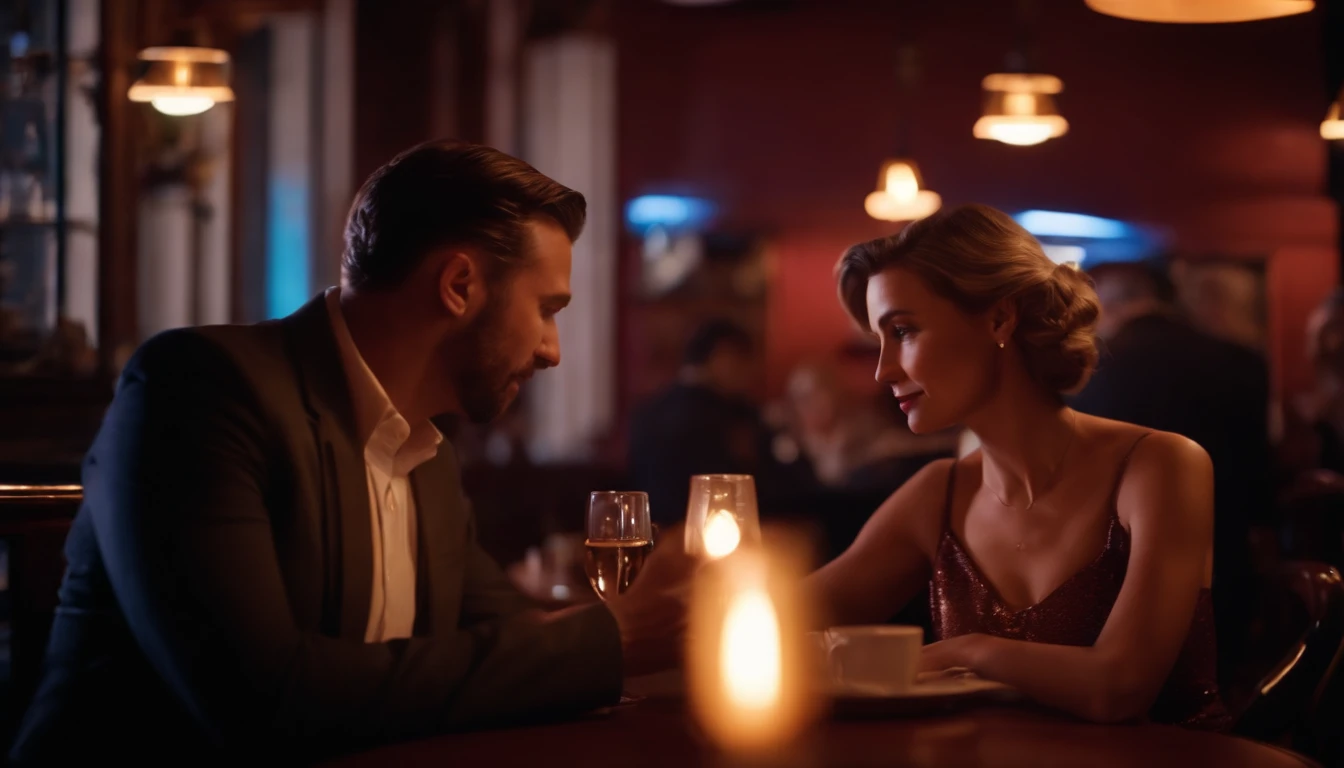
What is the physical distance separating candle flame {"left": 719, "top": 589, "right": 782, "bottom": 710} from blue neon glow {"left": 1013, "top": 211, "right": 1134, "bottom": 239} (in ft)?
24.6

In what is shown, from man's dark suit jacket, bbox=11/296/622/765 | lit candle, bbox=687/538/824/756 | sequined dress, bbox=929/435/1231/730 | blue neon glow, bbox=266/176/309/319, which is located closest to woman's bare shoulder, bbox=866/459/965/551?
sequined dress, bbox=929/435/1231/730

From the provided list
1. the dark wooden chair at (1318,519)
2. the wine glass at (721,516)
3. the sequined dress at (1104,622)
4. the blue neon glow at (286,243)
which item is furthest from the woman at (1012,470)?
the blue neon glow at (286,243)

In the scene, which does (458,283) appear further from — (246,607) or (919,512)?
(919,512)

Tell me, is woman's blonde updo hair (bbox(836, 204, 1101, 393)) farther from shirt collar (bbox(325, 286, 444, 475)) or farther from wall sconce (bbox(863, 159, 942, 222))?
wall sconce (bbox(863, 159, 942, 222))

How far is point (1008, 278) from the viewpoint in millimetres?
2107

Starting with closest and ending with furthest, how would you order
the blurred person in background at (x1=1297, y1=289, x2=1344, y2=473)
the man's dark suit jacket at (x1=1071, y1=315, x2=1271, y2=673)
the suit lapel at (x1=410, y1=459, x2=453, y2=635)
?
1. the suit lapel at (x1=410, y1=459, x2=453, y2=635)
2. the man's dark suit jacket at (x1=1071, y1=315, x2=1271, y2=673)
3. the blurred person in background at (x1=1297, y1=289, x2=1344, y2=473)

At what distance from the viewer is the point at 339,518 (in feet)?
5.37

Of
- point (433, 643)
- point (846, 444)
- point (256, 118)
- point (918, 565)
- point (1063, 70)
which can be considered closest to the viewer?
point (433, 643)

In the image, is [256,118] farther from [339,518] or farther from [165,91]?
[339,518]

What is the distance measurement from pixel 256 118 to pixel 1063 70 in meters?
4.88

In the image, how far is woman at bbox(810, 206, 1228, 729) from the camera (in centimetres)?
201

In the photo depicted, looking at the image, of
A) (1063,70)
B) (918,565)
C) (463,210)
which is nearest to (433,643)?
(463,210)

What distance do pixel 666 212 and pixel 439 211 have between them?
711 centimetres

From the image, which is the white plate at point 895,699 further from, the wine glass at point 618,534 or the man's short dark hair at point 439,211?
the man's short dark hair at point 439,211
